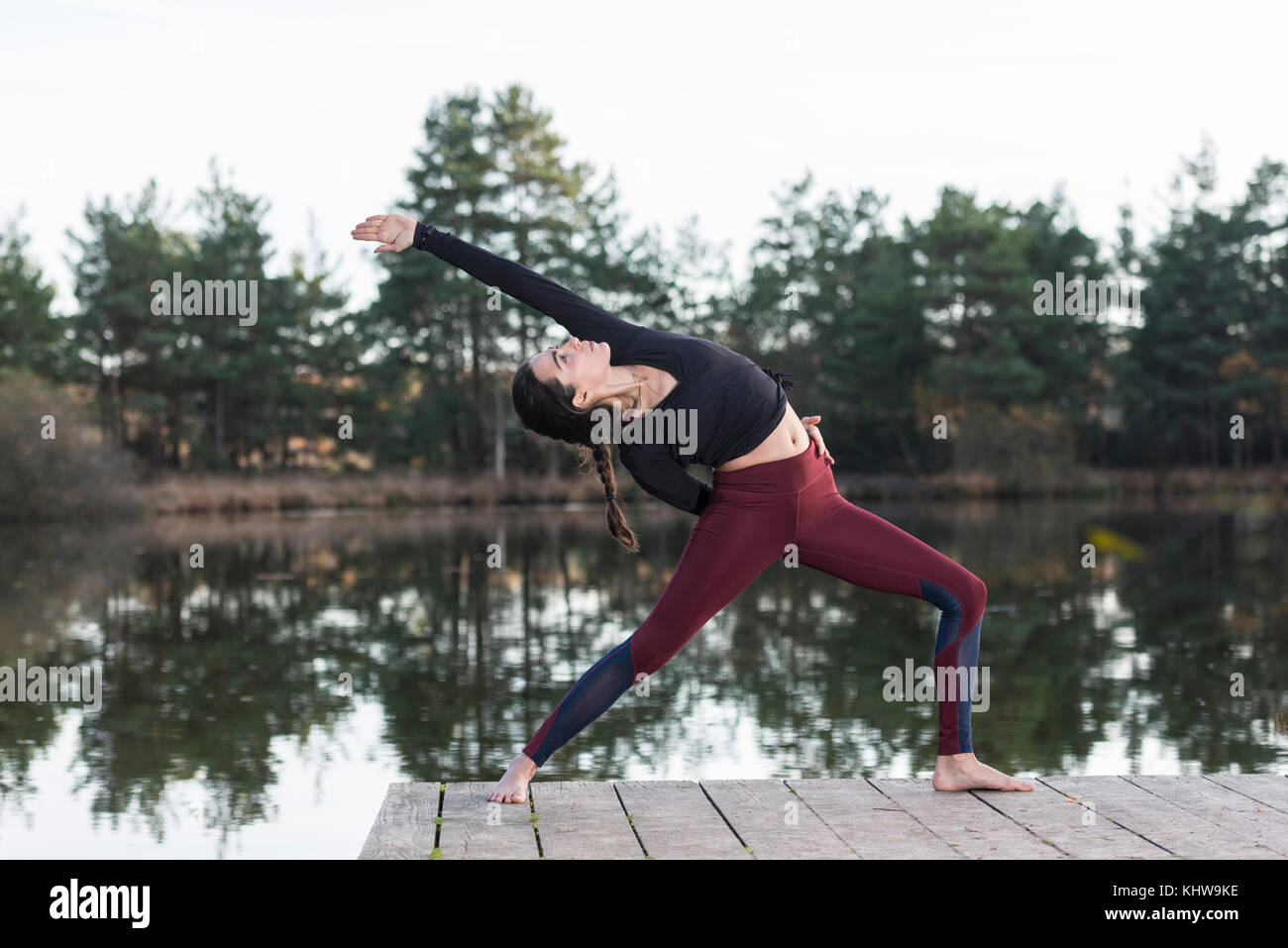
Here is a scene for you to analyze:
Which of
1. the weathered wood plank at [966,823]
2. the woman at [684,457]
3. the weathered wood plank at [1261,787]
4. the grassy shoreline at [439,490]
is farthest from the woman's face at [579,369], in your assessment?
the grassy shoreline at [439,490]

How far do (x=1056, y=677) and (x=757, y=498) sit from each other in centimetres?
512

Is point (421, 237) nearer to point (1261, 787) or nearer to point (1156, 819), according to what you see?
point (1156, 819)

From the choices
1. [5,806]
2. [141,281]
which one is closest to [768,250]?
[141,281]

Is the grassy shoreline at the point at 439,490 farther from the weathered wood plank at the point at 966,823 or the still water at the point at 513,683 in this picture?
the weathered wood plank at the point at 966,823

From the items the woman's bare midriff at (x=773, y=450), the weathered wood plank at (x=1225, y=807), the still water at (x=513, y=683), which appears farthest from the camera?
the still water at (x=513, y=683)

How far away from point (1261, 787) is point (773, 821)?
160cm

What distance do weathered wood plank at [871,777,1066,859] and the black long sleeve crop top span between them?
1116 millimetres

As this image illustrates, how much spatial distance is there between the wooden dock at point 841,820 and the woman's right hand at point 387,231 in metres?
1.61

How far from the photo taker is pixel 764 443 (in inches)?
156

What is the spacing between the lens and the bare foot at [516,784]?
4102 mm

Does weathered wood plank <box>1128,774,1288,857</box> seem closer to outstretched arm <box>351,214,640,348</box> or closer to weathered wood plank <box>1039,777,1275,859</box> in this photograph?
weathered wood plank <box>1039,777,1275,859</box>
